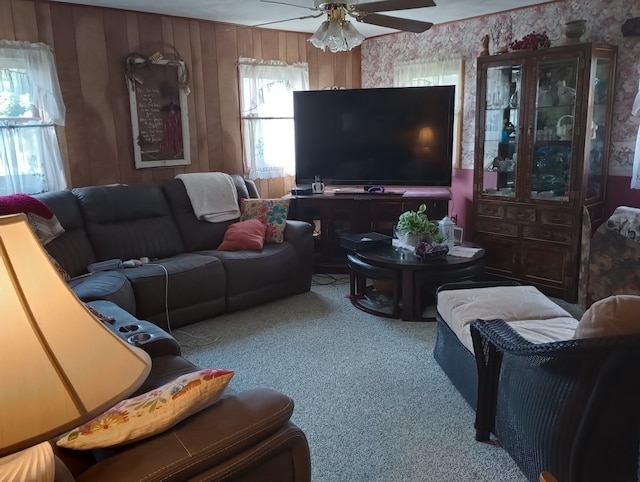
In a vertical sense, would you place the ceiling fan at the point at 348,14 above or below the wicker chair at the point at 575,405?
above

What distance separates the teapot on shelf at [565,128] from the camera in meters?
3.96

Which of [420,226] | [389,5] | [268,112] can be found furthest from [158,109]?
[420,226]

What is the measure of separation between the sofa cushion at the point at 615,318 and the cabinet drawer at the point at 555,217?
101 inches

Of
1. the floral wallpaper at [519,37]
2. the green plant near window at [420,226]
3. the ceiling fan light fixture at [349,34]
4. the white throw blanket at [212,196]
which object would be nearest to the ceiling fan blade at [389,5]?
the ceiling fan light fixture at [349,34]

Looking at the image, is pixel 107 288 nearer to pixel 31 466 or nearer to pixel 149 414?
pixel 149 414

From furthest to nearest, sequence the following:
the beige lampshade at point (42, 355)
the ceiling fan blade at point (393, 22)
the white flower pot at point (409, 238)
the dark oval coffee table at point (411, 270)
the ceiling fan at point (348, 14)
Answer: the white flower pot at point (409, 238), the dark oval coffee table at point (411, 270), the ceiling fan blade at point (393, 22), the ceiling fan at point (348, 14), the beige lampshade at point (42, 355)

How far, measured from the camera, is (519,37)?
4492 mm

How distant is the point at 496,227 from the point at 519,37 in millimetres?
1641

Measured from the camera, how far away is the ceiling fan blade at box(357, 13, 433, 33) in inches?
124

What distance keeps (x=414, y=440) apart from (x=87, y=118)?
3.43m

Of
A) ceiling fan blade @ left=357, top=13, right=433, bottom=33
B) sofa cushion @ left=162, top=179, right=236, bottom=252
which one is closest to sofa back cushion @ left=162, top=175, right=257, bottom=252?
sofa cushion @ left=162, top=179, right=236, bottom=252

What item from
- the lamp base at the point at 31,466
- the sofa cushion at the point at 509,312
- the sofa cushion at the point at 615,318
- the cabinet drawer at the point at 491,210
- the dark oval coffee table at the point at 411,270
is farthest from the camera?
the cabinet drawer at the point at 491,210

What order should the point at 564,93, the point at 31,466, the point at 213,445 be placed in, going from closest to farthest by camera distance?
the point at 31,466 < the point at 213,445 < the point at 564,93

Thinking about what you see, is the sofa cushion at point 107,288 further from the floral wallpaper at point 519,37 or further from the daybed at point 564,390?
the floral wallpaper at point 519,37
